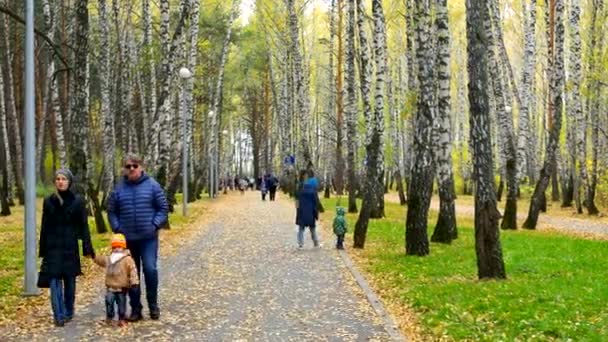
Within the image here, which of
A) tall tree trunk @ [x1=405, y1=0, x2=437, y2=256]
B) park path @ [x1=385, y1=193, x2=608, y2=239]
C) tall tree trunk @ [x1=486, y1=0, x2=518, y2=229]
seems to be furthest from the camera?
park path @ [x1=385, y1=193, x2=608, y2=239]

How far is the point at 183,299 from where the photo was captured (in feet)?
34.2

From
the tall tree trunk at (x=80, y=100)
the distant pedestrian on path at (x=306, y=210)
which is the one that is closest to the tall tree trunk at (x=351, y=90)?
the distant pedestrian on path at (x=306, y=210)

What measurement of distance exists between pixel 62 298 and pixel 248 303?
258 centimetres

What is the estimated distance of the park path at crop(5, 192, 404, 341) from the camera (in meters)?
8.19

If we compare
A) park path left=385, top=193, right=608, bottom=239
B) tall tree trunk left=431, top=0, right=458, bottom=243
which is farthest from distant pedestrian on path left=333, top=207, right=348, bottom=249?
park path left=385, top=193, right=608, bottom=239

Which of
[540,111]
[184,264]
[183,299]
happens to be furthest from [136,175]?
[540,111]

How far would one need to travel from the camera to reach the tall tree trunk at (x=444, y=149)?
52.1 ft

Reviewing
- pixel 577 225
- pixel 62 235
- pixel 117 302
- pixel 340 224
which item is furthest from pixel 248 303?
pixel 577 225

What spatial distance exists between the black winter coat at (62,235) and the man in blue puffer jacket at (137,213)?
0.37 m

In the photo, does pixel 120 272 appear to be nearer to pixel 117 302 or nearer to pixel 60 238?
pixel 117 302

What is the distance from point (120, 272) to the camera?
8281mm

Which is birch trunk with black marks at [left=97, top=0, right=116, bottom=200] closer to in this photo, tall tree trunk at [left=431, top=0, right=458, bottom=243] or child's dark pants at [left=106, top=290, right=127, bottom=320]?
tall tree trunk at [left=431, top=0, right=458, bottom=243]

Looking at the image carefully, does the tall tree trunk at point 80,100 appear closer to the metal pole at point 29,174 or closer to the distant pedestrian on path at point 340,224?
the distant pedestrian on path at point 340,224

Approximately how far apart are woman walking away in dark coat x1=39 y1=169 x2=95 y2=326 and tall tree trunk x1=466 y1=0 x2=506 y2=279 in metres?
5.60
